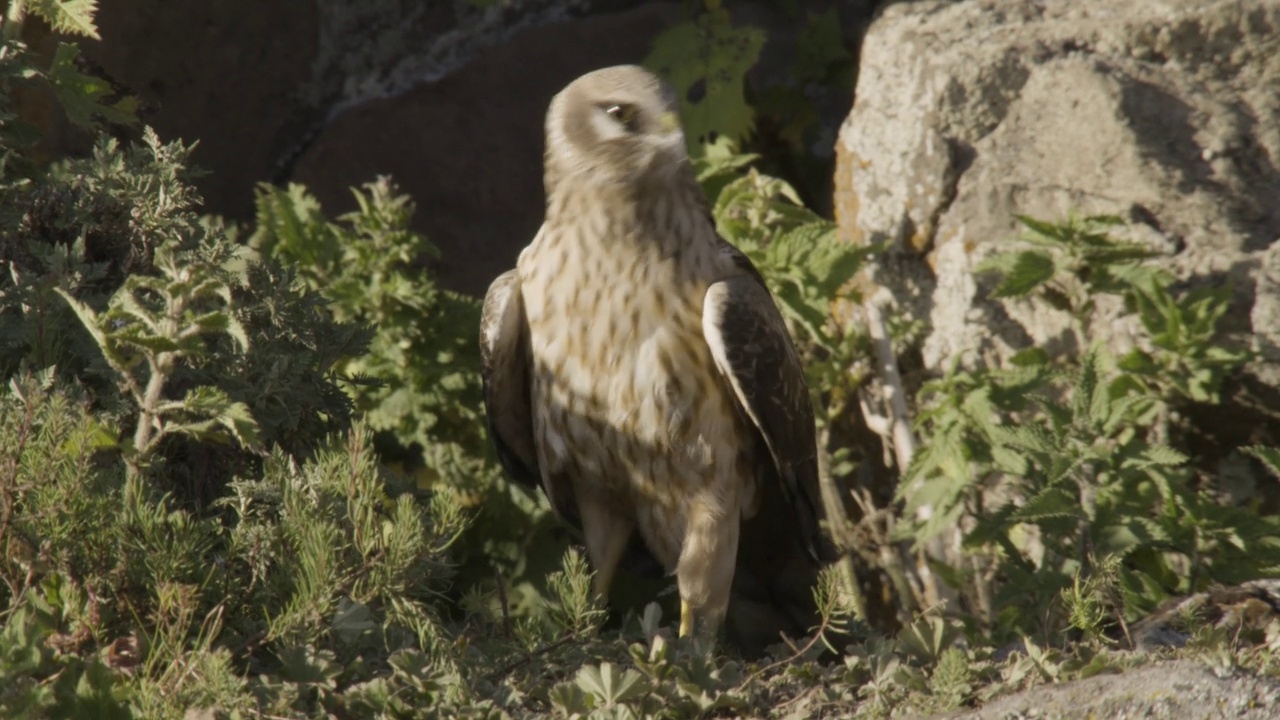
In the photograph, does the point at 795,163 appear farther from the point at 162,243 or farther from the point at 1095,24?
the point at 162,243

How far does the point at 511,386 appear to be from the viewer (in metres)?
3.89

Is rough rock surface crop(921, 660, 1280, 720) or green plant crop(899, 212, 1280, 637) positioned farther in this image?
green plant crop(899, 212, 1280, 637)

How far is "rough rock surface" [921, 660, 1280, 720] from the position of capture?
2303 mm

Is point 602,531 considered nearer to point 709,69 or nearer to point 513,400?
point 513,400

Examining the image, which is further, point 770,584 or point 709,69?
point 709,69

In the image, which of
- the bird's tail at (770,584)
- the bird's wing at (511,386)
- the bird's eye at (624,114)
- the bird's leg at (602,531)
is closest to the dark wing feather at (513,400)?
the bird's wing at (511,386)

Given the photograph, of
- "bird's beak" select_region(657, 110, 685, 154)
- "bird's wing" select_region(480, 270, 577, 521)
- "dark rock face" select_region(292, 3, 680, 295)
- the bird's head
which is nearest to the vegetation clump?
"bird's wing" select_region(480, 270, 577, 521)

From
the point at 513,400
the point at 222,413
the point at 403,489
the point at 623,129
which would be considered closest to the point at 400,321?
the point at 513,400

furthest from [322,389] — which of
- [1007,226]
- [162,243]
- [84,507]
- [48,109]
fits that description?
[1007,226]

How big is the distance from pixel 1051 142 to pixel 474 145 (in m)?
2.18

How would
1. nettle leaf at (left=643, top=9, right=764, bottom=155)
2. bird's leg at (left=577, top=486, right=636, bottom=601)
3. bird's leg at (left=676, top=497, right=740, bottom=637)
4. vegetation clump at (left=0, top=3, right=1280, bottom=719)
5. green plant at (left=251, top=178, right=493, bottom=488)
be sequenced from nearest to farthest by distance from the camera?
vegetation clump at (left=0, top=3, right=1280, bottom=719) → bird's leg at (left=676, top=497, right=740, bottom=637) → bird's leg at (left=577, top=486, right=636, bottom=601) → green plant at (left=251, top=178, right=493, bottom=488) → nettle leaf at (left=643, top=9, right=764, bottom=155)

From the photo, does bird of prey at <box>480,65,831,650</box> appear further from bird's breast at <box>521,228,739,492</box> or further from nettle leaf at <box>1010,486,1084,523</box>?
nettle leaf at <box>1010,486,1084,523</box>

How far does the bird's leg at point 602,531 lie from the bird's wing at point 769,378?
439mm

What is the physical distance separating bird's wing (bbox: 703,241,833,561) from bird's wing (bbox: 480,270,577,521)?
1.77 ft
